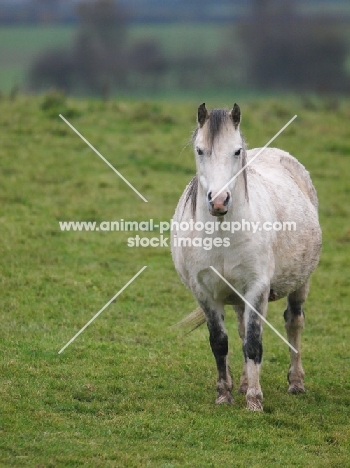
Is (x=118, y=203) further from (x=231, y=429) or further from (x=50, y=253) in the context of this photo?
(x=231, y=429)

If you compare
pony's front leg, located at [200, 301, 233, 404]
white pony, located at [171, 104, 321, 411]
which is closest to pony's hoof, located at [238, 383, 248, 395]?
white pony, located at [171, 104, 321, 411]

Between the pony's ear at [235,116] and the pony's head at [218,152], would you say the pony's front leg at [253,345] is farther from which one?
the pony's ear at [235,116]

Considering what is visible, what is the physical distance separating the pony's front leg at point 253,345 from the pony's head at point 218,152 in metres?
0.97

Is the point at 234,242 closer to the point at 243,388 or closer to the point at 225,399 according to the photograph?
the point at 225,399

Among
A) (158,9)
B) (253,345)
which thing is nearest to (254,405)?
(253,345)

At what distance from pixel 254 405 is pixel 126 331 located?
251 cm

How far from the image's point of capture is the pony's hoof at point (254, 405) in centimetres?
684

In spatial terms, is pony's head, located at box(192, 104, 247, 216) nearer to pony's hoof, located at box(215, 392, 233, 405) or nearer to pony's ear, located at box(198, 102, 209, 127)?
pony's ear, located at box(198, 102, 209, 127)

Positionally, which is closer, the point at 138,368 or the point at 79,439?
the point at 79,439

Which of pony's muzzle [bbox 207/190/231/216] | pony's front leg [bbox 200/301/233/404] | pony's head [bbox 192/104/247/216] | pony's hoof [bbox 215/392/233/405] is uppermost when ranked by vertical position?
pony's head [bbox 192/104/247/216]

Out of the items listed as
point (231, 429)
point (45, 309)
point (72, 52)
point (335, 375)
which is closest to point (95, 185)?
point (45, 309)

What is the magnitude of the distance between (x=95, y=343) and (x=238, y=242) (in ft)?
8.09

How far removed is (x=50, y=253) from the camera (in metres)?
11.5

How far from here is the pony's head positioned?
20.5 feet
